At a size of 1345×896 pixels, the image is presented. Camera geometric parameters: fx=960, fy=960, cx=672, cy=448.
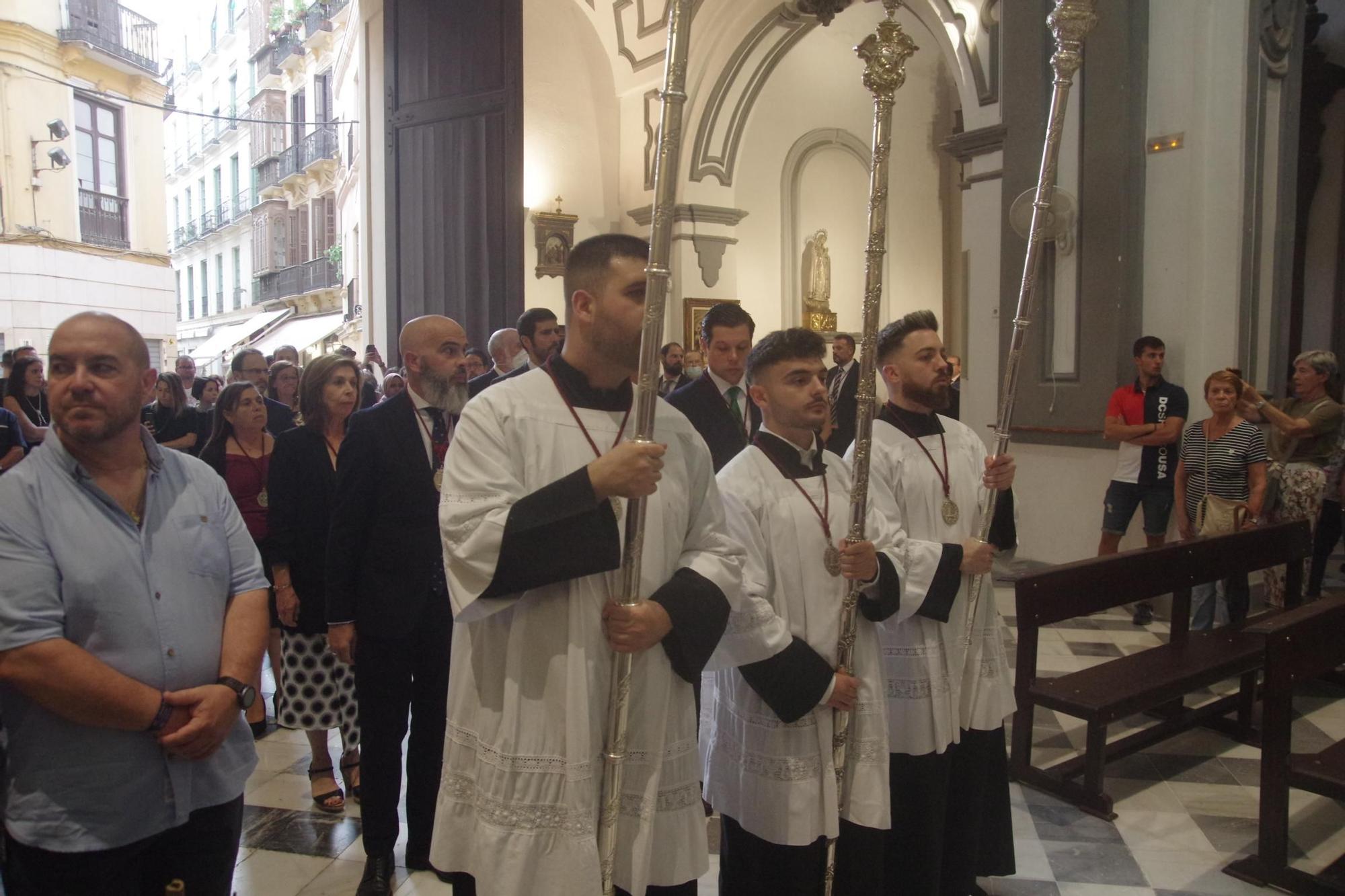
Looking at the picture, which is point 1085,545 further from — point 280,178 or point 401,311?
point 280,178

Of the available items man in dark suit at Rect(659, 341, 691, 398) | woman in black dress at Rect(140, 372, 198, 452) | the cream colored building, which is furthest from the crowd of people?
the cream colored building

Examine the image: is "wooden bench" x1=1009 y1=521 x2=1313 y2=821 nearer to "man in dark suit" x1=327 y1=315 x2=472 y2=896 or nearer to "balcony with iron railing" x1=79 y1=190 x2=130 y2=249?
"man in dark suit" x1=327 y1=315 x2=472 y2=896

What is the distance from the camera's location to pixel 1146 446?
18.5ft

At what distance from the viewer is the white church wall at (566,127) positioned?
9.91 metres

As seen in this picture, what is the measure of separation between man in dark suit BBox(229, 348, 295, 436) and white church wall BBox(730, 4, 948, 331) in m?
6.03

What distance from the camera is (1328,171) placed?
8.30 metres

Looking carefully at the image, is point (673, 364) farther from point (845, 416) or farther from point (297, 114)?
point (297, 114)

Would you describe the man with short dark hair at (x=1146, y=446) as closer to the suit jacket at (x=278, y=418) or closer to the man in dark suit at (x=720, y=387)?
the man in dark suit at (x=720, y=387)

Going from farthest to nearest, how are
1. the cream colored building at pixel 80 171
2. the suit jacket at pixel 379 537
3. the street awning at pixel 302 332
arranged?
the street awning at pixel 302 332 → the cream colored building at pixel 80 171 → the suit jacket at pixel 379 537

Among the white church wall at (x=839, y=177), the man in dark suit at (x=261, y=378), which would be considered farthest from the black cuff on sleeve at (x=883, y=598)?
the white church wall at (x=839, y=177)

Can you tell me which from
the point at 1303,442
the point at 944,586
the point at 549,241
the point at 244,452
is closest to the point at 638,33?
the point at 549,241

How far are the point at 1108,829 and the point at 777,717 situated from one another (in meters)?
1.85

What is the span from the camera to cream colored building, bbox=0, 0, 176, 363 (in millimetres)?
14453

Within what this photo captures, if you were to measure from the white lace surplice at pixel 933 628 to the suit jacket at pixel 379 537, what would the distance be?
1278 mm
